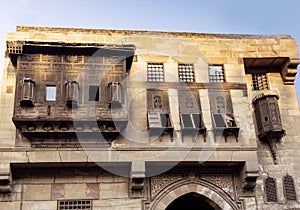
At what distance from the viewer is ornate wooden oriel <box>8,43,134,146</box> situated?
15.4 meters

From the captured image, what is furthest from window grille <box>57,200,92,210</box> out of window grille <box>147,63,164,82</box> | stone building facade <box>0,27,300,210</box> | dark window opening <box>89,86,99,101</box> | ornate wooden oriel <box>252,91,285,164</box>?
ornate wooden oriel <box>252,91,285,164</box>

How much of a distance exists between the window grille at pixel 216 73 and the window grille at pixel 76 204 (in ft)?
22.3

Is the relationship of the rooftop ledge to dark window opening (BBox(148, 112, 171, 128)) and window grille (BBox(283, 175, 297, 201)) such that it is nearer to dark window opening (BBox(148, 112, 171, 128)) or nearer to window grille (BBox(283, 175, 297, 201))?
dark window opening (BBox(148, 112, 171, 128))

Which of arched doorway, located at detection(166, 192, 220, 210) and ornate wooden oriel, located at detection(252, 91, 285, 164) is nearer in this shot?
arched doorway, located at detection(166, 192, 220, 210)

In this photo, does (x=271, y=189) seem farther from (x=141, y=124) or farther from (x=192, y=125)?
(x=141, y=124)

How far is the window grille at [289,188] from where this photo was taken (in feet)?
55.7

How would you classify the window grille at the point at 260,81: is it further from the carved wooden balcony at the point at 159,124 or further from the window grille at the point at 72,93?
the window grille at the point at 72,93

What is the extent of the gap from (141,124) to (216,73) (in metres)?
3.92

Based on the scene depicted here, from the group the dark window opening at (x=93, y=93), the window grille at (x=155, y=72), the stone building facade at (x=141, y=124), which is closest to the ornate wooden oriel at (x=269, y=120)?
the stone building facade at (x=141, y=124)

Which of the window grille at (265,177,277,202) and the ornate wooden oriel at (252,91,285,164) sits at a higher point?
the ornate wooden oriel at (252,91,285,164)

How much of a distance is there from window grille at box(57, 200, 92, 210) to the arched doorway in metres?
3.63

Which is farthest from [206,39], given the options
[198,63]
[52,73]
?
[52,73]

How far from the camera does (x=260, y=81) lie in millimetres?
19047

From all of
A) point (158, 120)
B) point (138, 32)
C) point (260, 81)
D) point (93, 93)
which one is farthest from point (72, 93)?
point (260, 81)
